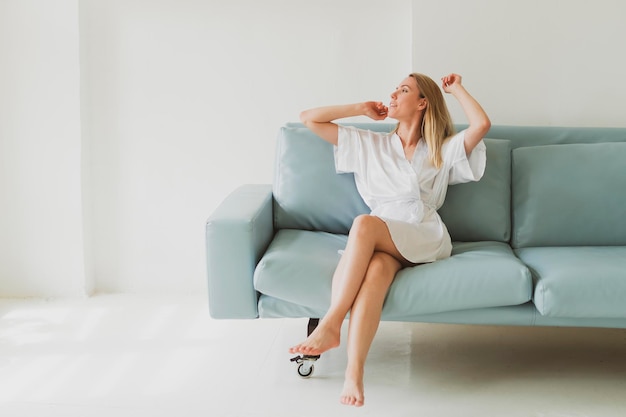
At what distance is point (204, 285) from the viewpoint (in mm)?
3594

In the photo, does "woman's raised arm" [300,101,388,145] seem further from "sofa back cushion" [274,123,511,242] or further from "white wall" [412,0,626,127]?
"white wall" [412,0,626,127]

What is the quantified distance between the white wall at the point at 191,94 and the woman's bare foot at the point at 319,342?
149 centimetres

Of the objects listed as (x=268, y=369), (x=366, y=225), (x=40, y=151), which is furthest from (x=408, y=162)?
(x=40, y=151)

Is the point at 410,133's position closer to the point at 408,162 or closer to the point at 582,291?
the point at 408,162

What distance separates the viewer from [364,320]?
2.15 m

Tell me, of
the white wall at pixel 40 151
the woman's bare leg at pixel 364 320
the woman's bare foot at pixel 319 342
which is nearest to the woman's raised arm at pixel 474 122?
the woman's bare leg at pixel 364 320

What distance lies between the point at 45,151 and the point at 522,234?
2.29 meters

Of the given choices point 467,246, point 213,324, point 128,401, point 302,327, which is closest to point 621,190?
point 467,246

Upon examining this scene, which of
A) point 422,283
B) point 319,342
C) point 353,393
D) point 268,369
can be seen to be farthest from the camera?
point 268,369

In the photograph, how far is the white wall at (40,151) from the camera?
11.2 feet

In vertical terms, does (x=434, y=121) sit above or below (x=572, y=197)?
above

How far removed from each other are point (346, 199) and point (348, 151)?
0.63 ft

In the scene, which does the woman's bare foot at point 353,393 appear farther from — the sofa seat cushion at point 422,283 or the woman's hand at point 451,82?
the woman's hand at point 451,82

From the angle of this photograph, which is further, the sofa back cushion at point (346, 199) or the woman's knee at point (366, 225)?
the sofa back cushion at point (346, 199)
